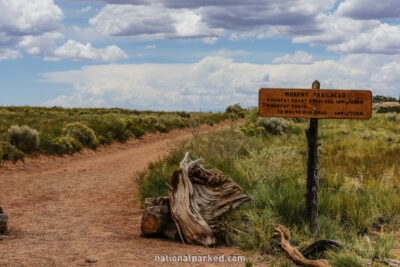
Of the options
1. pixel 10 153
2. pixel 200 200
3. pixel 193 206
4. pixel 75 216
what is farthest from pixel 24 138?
pixel 193 206

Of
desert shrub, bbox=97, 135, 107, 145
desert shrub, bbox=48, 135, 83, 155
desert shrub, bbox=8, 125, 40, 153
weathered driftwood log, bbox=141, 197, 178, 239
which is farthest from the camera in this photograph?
desert shrub, bbox=97, 135, 107, 145

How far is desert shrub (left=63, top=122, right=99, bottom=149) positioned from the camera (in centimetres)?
1778

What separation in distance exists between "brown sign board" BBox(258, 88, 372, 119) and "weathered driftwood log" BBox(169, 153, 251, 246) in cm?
134

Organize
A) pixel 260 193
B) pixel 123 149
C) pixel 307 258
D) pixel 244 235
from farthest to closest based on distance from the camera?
pixel 123 149 → pixel 260 193 → pixel 244 235 → pixel 307 258

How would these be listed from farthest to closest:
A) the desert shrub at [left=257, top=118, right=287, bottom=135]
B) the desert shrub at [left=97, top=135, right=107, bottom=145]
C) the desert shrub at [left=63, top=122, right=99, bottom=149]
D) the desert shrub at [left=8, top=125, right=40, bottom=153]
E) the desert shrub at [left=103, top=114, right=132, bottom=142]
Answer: the desert shrub at [left=103, top=114, right=132, bottom=142]
the desert shrub at [left=257, top=118, right=287, bottom=135]
the desert shrub at [left=97, top=135, right=107, bottom=145]
the desert shrub at [left=63, top=122, right=99, bottom=149]
the desert shrub at [left=8, top=125, right=40, bottom=153]

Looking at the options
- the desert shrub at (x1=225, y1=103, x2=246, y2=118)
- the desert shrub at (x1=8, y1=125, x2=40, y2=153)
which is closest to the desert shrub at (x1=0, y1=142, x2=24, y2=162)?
the desert shrub at (x1=8, y1=125, x2=40, y2=153)

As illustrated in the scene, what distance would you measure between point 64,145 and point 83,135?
1.87m

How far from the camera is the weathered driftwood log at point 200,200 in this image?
578cm

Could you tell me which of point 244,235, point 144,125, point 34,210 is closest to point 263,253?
point 244,235

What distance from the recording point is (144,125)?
2475 centimetres

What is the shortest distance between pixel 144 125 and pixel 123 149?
6.06m

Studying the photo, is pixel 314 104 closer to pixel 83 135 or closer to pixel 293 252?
pixel 293 252

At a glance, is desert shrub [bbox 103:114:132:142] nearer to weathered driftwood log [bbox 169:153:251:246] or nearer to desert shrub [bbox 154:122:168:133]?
desert shrub [bbox 154:122:168:133]

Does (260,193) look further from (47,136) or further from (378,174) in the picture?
(47,136)
